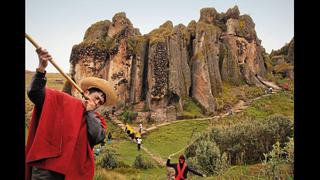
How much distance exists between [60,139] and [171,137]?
2473 centimetres

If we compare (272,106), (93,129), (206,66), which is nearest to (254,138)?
(93,129)

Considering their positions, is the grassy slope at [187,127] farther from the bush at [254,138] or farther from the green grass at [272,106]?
the bush at [254,138]

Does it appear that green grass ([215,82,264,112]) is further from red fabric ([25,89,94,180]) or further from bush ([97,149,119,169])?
red fabric ([25,89,94,180])

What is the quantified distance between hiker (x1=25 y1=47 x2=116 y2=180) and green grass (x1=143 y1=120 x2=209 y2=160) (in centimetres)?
1809

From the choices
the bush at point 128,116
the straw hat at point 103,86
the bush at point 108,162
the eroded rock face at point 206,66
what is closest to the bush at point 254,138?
the bush at point 108,162

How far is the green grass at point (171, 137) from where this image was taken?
23781mm

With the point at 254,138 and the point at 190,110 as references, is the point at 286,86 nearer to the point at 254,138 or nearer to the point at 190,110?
the point at 190,110

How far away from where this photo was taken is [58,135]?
2.98m

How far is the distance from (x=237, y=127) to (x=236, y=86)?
101 feet

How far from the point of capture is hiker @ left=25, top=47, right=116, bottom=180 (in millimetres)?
2895
